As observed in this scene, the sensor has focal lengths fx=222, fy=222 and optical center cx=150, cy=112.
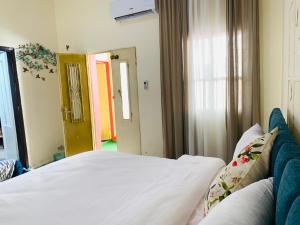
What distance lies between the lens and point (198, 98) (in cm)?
304

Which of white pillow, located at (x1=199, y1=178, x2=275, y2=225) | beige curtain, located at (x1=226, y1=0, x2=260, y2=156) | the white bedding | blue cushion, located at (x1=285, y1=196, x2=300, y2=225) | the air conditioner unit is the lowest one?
the white bedding

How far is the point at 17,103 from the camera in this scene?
11.7 feet

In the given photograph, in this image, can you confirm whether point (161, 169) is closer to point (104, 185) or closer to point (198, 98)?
point (104, 185)

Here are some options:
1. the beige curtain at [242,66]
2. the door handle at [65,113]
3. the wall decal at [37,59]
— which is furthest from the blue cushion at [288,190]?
the wall decal at [37,59]

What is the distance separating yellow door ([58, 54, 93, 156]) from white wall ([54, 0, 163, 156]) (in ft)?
1.30

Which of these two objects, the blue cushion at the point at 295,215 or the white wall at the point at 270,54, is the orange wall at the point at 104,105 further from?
the blue cushion at the point at 295,215

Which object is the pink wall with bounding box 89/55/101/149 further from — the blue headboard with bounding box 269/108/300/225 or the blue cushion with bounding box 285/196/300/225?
the blue cushion with bounding box 285/196/300/225

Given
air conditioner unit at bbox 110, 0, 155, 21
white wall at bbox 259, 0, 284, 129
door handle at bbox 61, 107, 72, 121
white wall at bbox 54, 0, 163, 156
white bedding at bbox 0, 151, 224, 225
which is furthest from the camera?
door handle at bbox 61, 107, 72, 121

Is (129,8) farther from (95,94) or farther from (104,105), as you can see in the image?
(104,105)

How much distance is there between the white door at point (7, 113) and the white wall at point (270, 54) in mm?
3686

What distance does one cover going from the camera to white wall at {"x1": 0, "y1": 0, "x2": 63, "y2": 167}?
3501 millimetres

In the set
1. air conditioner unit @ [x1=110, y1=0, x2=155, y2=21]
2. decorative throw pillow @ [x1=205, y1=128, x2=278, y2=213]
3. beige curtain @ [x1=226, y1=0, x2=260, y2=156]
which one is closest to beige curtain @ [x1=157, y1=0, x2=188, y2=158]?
air conditioner unit @ [x1=110, y1=0, x2=155, y2=21]

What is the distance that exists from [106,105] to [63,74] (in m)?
1.91

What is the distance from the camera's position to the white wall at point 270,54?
8.20 feet
